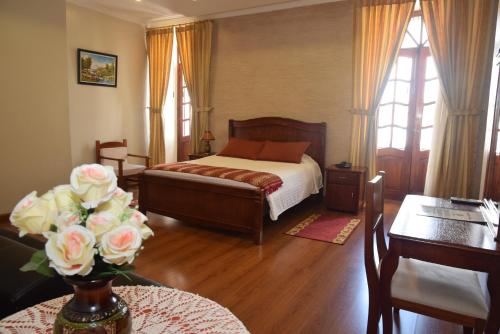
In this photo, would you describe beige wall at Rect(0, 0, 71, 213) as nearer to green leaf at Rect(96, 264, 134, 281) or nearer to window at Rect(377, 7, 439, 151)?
green leaf at Rect(96, 264, 134, 281)

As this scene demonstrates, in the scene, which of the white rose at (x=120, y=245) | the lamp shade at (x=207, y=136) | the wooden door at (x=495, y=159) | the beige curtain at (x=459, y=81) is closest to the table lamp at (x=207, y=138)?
the lamp shade at (x=207, y=136)

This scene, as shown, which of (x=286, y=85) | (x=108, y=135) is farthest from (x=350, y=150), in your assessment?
(x=108, y=135)

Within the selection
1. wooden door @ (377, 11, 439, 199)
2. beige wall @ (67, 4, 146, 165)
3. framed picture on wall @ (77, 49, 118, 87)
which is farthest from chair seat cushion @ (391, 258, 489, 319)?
framed picture on wall @ (77, 49, 118, 87)

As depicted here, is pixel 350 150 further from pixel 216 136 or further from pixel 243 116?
pixel 216 136

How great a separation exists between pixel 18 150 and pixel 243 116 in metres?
3.00

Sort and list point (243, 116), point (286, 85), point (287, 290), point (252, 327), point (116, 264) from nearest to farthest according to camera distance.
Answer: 1. point (116, 264)
2. point (252, 327)
3. point (287, 290)
4. point (286, 85)
5. point (243, 116)

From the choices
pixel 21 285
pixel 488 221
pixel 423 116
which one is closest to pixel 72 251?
pixel 21 285

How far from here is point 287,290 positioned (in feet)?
8.11

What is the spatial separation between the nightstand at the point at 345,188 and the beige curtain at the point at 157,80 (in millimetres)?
3166

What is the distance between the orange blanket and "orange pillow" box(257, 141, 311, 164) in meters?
1.00

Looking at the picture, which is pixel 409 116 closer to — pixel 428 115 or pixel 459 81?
pixel 428 115

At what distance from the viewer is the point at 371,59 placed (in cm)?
443

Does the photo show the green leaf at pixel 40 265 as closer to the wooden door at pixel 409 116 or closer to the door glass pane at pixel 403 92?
the wooden door at pixel 409 116

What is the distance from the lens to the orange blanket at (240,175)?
330cm
